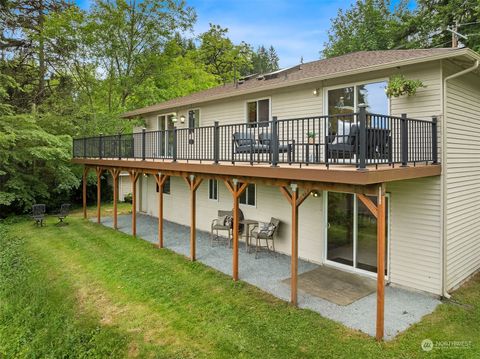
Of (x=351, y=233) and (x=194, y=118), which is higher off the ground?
(x=194, y=118)

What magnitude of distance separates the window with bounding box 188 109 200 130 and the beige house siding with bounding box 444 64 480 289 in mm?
8129

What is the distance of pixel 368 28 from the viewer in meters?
23.8

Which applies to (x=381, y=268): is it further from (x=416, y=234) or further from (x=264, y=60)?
(x=264, y=60)

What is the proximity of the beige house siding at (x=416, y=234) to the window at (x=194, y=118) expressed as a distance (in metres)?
7.50

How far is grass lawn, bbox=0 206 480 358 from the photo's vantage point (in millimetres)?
4945

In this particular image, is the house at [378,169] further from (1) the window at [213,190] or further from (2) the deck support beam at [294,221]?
(1) the window at [213,190]

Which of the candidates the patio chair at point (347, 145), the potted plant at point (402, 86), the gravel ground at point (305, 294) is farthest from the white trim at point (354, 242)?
the potted plant at point (402, 86)

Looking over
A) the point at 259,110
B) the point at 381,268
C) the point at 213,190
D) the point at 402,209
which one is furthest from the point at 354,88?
the point at 213,190

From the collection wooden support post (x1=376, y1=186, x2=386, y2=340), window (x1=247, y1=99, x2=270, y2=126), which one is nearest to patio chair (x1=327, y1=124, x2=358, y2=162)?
wooden support post (x1=376, y1=186, x2=386, y2=340)

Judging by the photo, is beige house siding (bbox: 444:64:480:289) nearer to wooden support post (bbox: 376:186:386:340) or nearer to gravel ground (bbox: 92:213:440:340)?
gravel ground (bbox: 92:213:440:340)

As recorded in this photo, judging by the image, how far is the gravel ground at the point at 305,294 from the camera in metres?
5.67

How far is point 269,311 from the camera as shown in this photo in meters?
6.01

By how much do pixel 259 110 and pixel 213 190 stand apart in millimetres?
3545

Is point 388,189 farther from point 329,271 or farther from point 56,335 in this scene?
point 56,335
